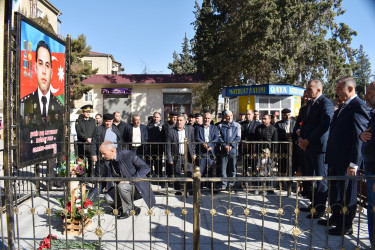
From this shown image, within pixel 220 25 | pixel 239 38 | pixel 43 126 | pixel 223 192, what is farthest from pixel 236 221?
pixel 220 25

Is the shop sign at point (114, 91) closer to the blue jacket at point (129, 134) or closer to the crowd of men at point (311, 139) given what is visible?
the crowd of men at point (311, 139)

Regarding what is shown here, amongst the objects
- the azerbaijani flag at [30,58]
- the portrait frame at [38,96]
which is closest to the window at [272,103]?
the portrait frame at [38,96]

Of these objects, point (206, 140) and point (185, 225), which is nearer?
point (185, 225)

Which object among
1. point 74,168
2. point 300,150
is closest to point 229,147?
point 300,150

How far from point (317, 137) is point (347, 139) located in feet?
2.33

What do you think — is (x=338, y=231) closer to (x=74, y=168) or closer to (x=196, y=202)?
(x=196, y=202)

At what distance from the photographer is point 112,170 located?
213 inches

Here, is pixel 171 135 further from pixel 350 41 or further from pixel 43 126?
pixel 350 41

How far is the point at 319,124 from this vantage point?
4926 millimetres

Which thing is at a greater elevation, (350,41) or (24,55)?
(350,41)

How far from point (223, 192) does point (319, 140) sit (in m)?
2.77

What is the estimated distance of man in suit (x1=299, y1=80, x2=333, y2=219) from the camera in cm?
484

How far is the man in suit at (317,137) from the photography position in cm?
484

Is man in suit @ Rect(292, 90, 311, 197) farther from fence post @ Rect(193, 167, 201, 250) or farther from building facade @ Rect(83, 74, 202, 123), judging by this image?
building facade @ Rect(83, 74, 202, 123)
